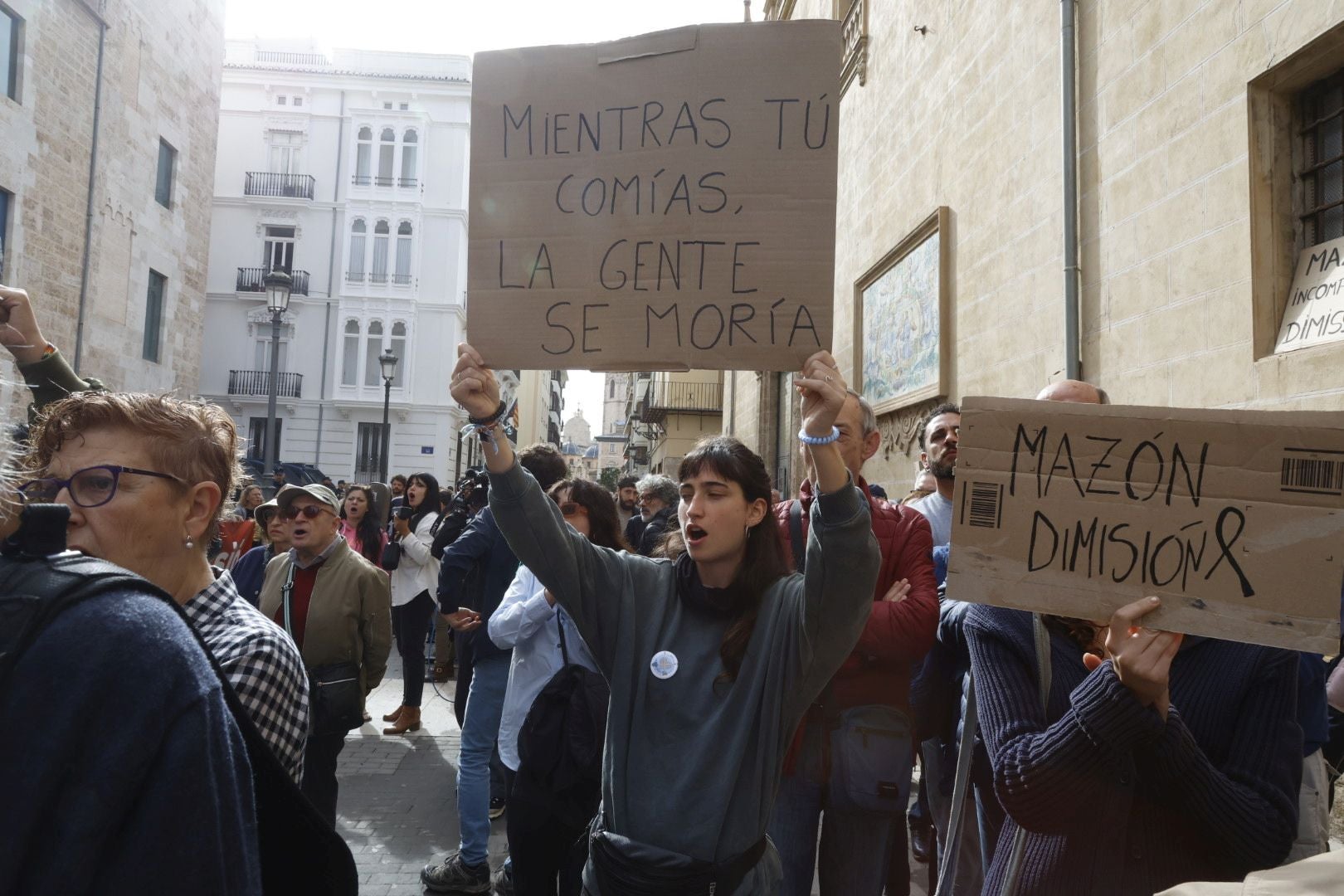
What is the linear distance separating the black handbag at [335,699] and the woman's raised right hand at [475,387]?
1.77m

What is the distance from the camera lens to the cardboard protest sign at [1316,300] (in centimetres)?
452

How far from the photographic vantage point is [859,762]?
2.74 m

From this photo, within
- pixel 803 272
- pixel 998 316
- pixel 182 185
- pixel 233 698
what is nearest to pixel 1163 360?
pixel 998 316

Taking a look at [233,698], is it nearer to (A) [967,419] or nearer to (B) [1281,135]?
(A) [967,419]

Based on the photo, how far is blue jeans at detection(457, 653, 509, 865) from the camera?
13.4ft

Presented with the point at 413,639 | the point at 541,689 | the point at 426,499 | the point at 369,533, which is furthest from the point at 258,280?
the point at 541,689

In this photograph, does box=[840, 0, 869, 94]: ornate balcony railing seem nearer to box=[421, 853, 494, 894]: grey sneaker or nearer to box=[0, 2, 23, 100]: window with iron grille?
box=[421, 853, 494, 894]: grey sneaker

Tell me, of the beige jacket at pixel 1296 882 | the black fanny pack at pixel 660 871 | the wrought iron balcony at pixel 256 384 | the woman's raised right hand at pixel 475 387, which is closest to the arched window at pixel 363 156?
the wrought iron balcony at pixel 256 384

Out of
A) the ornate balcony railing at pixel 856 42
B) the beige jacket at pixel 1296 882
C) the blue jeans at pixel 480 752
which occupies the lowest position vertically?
the blue jeans at pixel 480 752

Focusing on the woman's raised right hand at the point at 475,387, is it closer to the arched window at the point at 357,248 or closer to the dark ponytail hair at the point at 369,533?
the dark ponytail hair at the point at 369,533

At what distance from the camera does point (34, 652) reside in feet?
3.12

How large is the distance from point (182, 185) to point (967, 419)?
23886 mm

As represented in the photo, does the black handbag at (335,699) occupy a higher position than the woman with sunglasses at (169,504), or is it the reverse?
the woman with sunglasses at (169,504)

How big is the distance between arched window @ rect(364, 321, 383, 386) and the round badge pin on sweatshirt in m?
32.4
